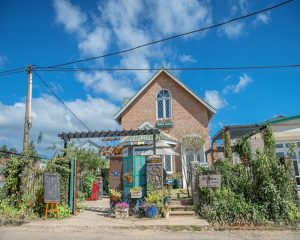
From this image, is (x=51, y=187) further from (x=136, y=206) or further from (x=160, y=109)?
(x=160, y=109)

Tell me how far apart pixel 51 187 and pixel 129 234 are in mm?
4142

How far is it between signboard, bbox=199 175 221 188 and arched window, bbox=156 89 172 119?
10950 millimetres

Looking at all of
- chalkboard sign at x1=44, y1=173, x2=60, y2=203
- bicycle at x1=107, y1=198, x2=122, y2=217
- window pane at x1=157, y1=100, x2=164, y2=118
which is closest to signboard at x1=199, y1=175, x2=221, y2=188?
bicycle at x1=107, y1=198, x2=122, y2=217

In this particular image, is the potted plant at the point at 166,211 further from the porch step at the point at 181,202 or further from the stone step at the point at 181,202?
the stone step at the point at 181,202

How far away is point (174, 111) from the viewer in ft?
70.8

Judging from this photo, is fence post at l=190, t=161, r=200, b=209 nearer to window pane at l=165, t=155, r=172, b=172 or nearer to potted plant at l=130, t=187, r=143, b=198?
potted plant at l=130, t=187, r=143, b=198

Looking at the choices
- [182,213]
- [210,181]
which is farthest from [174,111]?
[182,213]

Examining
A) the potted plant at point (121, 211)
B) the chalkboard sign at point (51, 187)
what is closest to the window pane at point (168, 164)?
the potted plant at point (121, 211)

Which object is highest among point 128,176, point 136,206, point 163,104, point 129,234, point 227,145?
point 163,104

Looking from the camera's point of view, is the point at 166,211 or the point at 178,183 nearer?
the point at 166,211

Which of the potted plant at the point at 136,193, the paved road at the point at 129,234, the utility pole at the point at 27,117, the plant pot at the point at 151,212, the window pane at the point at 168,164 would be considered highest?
the utility pole at the point at 27,117

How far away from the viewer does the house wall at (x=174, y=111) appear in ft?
69.5

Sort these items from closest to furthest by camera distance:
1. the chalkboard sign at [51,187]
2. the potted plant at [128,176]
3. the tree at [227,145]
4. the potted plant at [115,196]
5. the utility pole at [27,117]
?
the chalkboard sign at [51,187] → the potted plant at [115,196] → the potted plant at [128,176] → the utility pole at [27,117] → the tree at [227,145]

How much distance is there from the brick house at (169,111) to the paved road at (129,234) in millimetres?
11923
